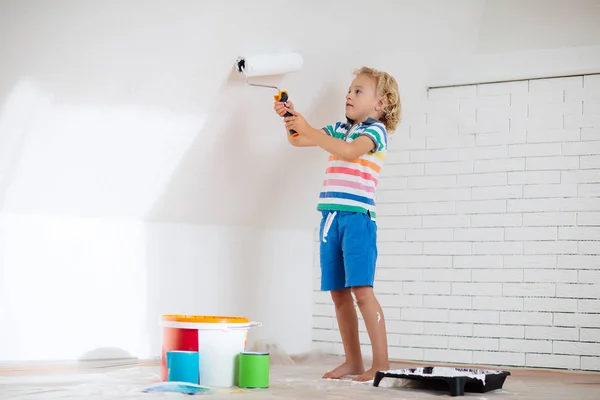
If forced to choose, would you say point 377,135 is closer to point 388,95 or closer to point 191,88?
point 388,95

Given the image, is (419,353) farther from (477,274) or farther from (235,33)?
(235,33)

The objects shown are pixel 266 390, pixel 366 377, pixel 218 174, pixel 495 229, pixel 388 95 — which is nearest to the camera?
pixel 266 390

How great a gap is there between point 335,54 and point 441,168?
896 mm

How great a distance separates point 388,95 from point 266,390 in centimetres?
132

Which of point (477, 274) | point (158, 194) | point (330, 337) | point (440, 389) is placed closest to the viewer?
point (440, 389)

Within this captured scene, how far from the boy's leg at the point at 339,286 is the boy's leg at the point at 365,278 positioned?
0.09m

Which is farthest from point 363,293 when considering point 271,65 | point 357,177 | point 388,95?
point 271,65

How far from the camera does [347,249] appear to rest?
9.84 feet

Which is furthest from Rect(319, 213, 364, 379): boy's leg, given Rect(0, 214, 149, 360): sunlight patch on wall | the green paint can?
Rect(0, 214, 149, 360): sunlight patch on wall

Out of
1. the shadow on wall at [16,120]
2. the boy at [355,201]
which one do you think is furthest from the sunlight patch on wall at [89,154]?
the boy at [355,201]

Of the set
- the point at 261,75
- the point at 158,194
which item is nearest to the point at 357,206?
the point at 261,75

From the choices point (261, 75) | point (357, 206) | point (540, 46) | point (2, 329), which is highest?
point (540, 46)

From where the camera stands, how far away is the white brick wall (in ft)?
11.8

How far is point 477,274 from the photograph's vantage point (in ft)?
12.4
